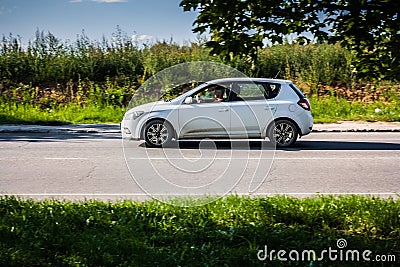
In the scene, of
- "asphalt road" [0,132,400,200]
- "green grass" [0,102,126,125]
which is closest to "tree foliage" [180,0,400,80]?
"asphalt road" [0,132,400,200]

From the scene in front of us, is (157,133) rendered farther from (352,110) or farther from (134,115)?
(352,110)

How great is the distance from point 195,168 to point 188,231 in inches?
221

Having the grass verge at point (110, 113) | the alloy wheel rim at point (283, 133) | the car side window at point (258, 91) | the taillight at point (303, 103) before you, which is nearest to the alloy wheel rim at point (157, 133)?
the car side window at point (258, 91)

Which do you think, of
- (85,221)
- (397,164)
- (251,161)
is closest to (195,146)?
(251,161)

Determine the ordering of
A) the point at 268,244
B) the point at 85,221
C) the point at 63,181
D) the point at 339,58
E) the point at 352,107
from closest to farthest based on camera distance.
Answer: the point at 268,244, the point at 85,221, the point at 63,181, the point at 352,107, the point at 339,58

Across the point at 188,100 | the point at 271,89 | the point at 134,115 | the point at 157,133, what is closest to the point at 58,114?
the point at 134,115

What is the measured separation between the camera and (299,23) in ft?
23.2

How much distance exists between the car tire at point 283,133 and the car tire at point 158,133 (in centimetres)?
234

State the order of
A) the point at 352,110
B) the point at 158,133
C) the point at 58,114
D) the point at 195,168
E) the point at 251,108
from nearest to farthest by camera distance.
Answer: the point at 195,168
the point at 158,133
the point at 251,108
the point at 352,110
the point at 58,114

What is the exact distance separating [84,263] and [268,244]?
1.72m

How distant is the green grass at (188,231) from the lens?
554cm

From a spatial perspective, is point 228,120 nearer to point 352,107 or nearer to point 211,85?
point 211,85

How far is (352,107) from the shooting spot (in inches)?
866

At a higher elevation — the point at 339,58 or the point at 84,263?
the point at 339,58
